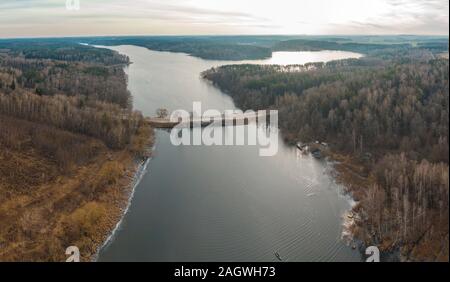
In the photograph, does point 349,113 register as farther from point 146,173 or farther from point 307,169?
point 146,173

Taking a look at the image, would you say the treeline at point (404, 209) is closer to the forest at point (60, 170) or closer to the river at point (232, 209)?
the river at point (232, 209)

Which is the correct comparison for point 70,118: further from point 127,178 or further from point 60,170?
point 127,178

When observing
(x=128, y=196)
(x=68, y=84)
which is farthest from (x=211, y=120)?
(x=128, y=196)

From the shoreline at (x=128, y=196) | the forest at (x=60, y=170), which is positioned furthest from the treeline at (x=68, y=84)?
the shoreline at (x=128, y=196)

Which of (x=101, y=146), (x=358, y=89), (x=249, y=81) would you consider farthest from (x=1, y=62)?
(x=358, y=89)

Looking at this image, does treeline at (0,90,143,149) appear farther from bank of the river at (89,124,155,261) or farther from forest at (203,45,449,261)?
forest at (203,45,449,261)

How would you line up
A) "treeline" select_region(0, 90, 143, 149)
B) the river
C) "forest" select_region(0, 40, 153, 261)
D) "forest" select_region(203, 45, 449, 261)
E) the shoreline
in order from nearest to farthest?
"forest" select_region(203, 45, 449, 261) < the river < the shoreline < "forest" select_region(0, 40, 153, 261) < "treeline" select_region(0, 90, 143, 149)

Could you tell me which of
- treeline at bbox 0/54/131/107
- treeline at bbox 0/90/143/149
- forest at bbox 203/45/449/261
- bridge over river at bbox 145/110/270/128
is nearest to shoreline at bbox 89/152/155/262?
treeline at bbox 0/90/143/149

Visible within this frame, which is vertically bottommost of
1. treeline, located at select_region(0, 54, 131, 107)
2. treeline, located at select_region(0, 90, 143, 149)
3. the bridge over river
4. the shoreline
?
the shoreline
